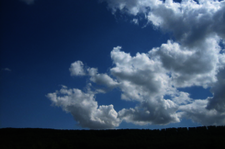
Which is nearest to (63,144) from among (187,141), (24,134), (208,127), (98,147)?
(98,147)

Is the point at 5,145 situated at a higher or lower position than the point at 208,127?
lower

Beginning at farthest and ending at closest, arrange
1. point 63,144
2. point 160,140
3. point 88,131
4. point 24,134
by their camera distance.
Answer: point 88,131
point 24,134
point 160,140
point 63,144

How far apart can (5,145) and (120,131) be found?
24.8 m

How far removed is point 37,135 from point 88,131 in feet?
38.5

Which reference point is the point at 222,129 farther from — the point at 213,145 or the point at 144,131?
the point at 144,131

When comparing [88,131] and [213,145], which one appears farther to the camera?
[88,131]

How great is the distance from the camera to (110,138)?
134 feet

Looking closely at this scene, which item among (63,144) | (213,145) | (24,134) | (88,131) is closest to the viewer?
(213,145)

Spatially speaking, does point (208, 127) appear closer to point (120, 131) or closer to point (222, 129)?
point (222, 129)

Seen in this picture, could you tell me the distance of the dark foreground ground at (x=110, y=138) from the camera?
110ft

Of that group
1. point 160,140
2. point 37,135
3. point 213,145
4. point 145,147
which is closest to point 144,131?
point 160,140

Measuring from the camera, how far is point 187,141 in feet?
114

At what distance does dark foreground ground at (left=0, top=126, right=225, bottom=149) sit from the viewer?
33.5 meters

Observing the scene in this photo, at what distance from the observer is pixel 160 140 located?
124 ft
